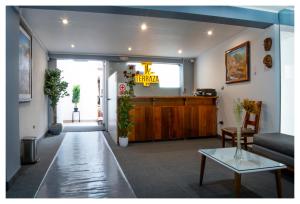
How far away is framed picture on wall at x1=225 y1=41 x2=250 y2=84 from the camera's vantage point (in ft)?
15.1

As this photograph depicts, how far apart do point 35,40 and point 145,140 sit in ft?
11.5

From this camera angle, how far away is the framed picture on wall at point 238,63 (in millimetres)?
4605

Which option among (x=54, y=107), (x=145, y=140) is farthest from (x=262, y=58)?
(x=54, y=107)

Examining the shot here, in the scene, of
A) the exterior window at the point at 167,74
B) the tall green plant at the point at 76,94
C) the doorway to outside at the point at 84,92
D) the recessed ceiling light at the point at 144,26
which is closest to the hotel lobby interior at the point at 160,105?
the recessed ceiling light at the point at 144,26

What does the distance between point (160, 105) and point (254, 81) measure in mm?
2189

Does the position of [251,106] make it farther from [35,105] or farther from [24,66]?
[35,105]

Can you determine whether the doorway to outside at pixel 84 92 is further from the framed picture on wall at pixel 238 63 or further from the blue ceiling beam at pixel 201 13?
the blue ceiling beam at pixel 201 13

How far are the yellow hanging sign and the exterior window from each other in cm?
18

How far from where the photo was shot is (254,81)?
14.5ft

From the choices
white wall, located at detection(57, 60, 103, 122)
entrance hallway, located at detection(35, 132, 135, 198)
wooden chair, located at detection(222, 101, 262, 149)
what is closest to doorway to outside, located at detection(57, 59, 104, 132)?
white wall, located at detection(57, 60, 103, 122)

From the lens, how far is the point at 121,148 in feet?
14.8

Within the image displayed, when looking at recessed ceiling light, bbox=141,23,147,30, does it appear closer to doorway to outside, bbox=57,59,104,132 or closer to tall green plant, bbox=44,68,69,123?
tall green plant, bbox=44,68,69,123

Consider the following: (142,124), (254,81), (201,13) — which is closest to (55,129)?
(142,124)

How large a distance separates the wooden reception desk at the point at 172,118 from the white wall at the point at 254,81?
15.4 inches
